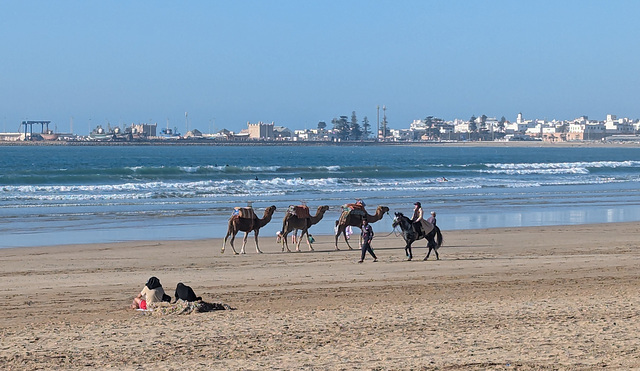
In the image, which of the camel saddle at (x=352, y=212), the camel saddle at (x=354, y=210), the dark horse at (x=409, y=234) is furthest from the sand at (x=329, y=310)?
the camel saddle at (x=354, y=210)

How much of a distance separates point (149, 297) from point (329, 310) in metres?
2.53

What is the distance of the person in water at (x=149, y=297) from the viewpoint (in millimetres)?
12086

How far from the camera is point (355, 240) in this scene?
22.0 meters

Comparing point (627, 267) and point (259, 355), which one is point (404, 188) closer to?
point (627, 267)

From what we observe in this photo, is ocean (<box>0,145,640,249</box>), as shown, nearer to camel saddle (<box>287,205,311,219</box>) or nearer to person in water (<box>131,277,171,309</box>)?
camel saddle (<box>287,205,311,219</box>)

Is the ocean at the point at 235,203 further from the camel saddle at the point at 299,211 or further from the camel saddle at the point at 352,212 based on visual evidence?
the camel saddle at the point at 352,212

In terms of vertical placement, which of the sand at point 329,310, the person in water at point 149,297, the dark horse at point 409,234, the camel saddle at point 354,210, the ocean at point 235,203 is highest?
the camel saddle at point 354,210

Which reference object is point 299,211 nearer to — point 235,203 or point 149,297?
point 149,297

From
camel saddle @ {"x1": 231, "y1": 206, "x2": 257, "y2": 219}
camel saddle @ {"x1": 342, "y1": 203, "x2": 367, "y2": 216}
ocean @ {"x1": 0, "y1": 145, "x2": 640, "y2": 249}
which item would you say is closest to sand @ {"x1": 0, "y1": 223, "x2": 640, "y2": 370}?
camel saddle @ {"x1": 231, "y1": 206, "x2": 257, "y2": 219}

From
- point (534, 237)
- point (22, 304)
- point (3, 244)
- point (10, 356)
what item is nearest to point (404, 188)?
point (534, 237)

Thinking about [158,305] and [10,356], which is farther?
[158,305]

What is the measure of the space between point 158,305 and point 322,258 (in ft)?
22.1

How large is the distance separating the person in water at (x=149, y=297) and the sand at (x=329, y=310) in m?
0.22

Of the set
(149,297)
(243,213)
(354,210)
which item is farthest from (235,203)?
(149,297)
